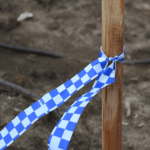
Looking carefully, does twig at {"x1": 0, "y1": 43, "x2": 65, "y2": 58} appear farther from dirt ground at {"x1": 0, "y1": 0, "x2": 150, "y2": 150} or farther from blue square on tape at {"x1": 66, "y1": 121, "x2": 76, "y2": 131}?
blue square on tape at {"x1": 66, "y1": 121, "x2": 76, "y2": 131}

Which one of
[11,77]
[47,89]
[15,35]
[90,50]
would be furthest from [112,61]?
[15,35]

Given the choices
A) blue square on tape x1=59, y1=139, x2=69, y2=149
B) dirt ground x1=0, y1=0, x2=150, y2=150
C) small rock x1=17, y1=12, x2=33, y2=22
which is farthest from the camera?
small rock x1=17, y1=12, x2=33, y2=22

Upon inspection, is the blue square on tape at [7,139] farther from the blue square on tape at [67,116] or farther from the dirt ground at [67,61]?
the dirt ground at [67,61]

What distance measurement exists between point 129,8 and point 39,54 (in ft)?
10.1

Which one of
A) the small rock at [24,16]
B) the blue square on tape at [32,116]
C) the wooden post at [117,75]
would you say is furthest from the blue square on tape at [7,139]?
the small rock at [24,16]

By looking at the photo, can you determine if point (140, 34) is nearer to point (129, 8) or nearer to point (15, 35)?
point (129, 8)

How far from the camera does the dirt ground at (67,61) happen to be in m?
2.58

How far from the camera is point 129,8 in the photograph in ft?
19.4

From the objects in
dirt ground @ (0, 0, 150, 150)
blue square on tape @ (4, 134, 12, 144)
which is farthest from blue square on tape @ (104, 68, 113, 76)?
dirt ground @ (0, 0, 150, 150)

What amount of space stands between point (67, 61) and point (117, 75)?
283 cm

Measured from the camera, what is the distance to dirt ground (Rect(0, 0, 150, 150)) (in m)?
2.58

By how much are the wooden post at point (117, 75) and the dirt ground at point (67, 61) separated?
2.71 feet

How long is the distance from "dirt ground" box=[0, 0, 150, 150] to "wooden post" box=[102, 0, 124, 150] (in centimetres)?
83

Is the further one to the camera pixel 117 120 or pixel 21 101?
pixel 21 101
